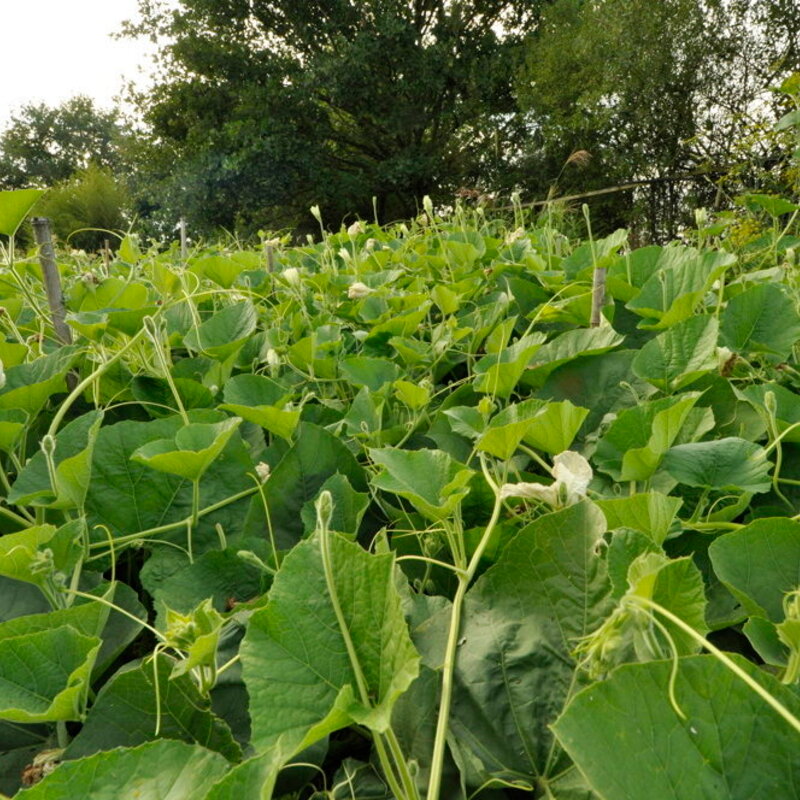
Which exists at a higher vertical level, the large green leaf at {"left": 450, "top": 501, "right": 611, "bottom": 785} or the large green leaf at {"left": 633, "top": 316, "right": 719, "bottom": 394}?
the large green leaf at {"left": 633, "top": 316, "right": 719, "bottom": 394}

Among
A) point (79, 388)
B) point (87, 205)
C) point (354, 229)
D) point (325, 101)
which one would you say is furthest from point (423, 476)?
point (87, 205)

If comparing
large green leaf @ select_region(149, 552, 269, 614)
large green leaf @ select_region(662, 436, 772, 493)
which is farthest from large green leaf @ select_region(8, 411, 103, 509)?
large green leaf @ select_region(662, 436, 772, 493)

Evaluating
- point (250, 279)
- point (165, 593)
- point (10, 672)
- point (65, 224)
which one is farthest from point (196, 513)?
point (65, 224)

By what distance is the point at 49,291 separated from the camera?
91 centimetres

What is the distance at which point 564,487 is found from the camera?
0.44 m

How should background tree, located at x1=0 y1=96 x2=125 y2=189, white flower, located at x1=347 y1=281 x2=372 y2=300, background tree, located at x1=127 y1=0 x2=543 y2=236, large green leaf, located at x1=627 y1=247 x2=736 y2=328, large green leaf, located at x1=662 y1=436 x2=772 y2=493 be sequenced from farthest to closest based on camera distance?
background tree, located at x1=0 y1=96 x2=125 y2=189 < background tree, located at x1=127 y1=0 x2=543 y2=236 < white flower, located at x1=347 y1=281 x2=372 y2=300 < large green leaf, located at x1=627 y1=247 x2=736 y2=328 < large green leaf, located at x1=662 y1=436 x2=772 y2=493

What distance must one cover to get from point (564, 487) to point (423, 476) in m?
0.10

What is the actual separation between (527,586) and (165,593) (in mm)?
266

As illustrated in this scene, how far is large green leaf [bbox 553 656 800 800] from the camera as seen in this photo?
0.84 ft

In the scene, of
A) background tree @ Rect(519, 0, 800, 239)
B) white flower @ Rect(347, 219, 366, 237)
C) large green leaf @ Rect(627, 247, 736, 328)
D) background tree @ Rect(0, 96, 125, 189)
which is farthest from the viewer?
background tree @ Rect(0, 96, 125, 189)

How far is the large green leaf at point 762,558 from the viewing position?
38cm

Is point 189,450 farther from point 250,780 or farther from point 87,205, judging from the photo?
point 87,205

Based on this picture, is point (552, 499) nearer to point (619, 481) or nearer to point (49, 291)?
point (619, 481)

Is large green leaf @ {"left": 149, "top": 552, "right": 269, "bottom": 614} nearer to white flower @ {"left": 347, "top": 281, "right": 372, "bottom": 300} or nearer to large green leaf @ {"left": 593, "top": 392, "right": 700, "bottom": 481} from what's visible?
large green leaf @ {"left": 593, "top": 392, "right": 700, "bottom": 481}
